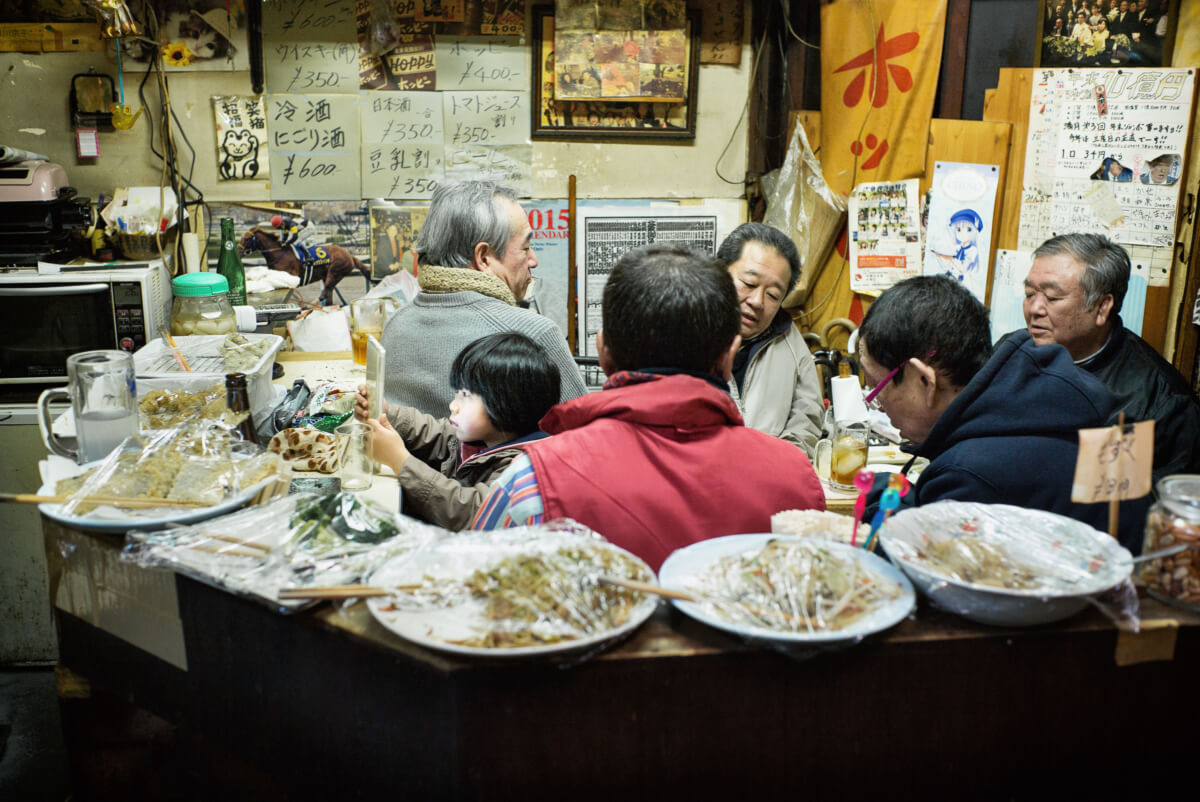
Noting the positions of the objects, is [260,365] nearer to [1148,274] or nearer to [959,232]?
[959,232]

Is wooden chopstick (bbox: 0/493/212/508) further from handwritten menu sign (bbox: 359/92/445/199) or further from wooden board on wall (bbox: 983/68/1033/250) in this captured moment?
wooden board on wall (bbox: 983/68/1033/250)

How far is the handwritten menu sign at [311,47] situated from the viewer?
3670 millimetres

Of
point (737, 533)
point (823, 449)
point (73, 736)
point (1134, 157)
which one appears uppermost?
point (1134, 157)

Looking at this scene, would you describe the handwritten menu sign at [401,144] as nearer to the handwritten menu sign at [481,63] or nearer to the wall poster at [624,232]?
the handwritten menu sign at [481,63]

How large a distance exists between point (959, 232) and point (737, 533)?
8.54 ft

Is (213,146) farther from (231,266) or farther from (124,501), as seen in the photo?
(124,501)

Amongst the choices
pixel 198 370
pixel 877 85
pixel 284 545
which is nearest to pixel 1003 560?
pixel 284 545

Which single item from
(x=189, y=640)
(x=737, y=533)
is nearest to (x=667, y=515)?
→ (x=737, y=533)

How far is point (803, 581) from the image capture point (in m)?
1.19

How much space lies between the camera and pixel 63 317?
306 cm

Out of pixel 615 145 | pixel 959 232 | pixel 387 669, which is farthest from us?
pixel 615 145

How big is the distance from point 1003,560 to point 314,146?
3396mm

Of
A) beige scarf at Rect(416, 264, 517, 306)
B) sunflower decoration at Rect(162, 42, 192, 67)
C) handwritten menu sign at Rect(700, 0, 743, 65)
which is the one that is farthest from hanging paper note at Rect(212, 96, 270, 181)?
handwritten menu sign at Rect(700, 0, 743, 65)

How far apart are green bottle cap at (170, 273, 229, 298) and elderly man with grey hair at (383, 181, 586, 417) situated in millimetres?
875
